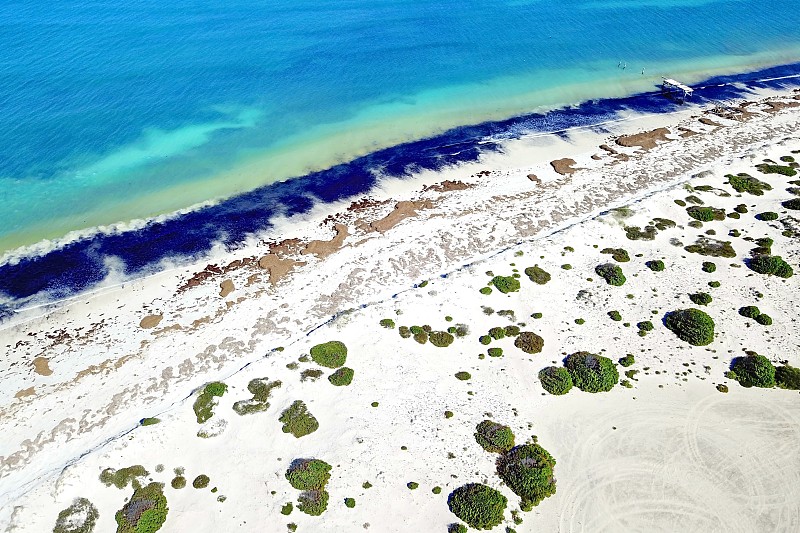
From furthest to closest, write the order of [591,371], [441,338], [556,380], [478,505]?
[441,338]
[591,371]
[556,380]
[478,505]

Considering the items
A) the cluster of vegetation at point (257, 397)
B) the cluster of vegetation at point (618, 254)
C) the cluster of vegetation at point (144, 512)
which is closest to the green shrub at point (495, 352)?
the cluster of vegetation at point (257, 397)

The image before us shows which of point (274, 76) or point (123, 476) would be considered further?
point (274, 76)

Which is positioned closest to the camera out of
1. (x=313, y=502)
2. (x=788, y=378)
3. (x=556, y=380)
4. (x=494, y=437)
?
(x=313, y=502)

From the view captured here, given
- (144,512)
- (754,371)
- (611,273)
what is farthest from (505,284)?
(144,512)

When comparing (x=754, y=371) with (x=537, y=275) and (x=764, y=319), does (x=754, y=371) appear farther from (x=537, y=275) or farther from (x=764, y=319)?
(x=537, y=275)

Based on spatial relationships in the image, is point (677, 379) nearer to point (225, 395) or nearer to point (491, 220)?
point (491, 220)

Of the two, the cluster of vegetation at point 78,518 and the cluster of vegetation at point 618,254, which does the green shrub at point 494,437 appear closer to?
the cluster of vegetation at point 618,254
